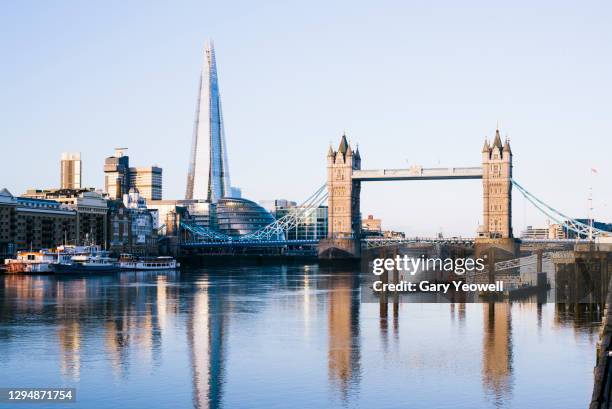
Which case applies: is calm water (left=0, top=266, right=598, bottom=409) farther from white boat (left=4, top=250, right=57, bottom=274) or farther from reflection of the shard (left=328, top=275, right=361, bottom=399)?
white boat (left=4, top=250, right=57, bottom=274)

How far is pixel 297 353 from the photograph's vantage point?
39.9 meters

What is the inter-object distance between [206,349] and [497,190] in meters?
116

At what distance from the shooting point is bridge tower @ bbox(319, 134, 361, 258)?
154m

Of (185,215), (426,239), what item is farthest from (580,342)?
(185,215)

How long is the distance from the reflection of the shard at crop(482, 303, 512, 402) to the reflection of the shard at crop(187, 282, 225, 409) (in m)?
9.45

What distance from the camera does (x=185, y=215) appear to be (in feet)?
649

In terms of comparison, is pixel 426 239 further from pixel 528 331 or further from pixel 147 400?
pixel 147 400

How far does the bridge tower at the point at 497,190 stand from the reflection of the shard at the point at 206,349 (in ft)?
299

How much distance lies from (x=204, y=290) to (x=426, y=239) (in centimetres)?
6838

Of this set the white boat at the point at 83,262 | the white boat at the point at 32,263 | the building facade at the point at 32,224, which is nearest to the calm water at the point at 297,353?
the white boat at the point at 32,263

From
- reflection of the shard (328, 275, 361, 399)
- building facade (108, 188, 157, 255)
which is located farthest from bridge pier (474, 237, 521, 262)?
reflection of the shard (328, 275, 361, 399)

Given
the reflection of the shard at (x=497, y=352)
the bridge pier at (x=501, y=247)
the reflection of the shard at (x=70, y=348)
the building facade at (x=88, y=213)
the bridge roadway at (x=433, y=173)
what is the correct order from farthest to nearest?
the building facade at (x=88, y=213) < the bridge roadway at (x=433, y=173) < the bridge pier at (x=501, y=247) < the reflection of the shard at (x=70, y=348) < the reflection of the shard at (x=497, y=352)

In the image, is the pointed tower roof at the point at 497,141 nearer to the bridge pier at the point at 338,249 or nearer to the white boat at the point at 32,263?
the bridge pier at the point at 338,249

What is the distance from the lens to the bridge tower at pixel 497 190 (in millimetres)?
149125
